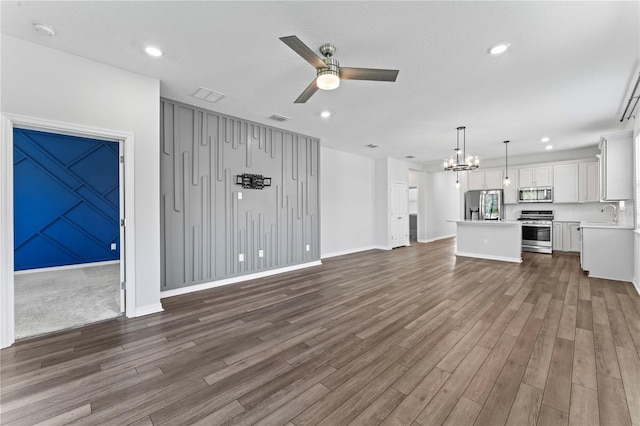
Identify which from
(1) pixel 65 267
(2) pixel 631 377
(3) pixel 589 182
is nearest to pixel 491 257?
(3) pixel 589 182

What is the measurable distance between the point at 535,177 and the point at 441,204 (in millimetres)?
3542

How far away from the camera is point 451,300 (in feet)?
12.2

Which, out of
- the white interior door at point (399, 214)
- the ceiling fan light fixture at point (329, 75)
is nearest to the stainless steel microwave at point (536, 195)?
the white interior door at point (399, 214)

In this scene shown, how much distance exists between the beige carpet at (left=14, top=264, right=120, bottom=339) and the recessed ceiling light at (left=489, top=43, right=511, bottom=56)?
5141 mm

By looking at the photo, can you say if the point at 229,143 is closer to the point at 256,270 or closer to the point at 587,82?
the point at 256,270

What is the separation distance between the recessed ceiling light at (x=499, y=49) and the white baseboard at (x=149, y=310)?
15.5ft

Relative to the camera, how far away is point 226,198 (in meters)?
4.55

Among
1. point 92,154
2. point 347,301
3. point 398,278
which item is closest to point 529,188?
point 398,278

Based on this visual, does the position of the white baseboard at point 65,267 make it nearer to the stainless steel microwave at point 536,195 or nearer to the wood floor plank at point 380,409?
the wood floor plank at point 380,409

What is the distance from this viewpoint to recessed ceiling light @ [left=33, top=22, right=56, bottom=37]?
2.37m

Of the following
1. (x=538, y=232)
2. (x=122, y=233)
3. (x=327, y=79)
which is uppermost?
(x=327, y=79)

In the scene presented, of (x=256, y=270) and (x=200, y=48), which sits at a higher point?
(x=200, y=48)

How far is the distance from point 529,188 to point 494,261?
313 cm

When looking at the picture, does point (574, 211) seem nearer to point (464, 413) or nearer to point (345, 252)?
point (345, 252)
